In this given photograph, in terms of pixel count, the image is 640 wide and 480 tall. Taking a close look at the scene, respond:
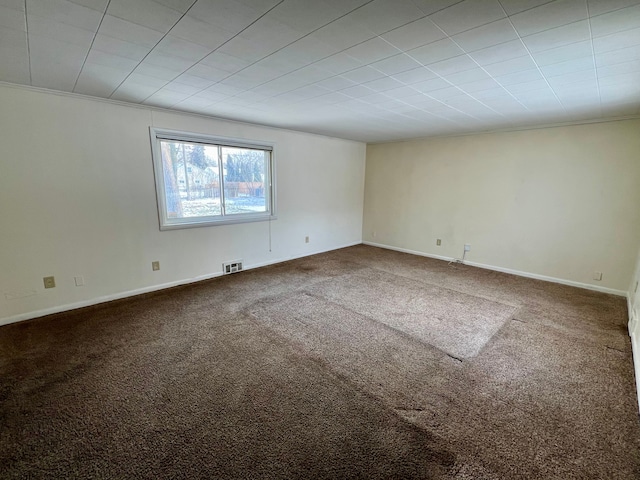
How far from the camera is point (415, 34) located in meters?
1.56

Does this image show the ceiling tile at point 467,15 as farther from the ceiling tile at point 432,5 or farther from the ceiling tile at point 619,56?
the ceiling tile at point 619,56

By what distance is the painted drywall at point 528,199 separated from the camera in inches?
140

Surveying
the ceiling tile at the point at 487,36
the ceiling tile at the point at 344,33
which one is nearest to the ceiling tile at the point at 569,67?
the ceiling tile at the point at 487,36

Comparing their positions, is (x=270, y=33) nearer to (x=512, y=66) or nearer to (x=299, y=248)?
(x=512, y=66)

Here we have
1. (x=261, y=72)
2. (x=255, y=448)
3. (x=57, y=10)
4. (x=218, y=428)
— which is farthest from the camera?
(x=261, y=72)

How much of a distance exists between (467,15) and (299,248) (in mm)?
4261

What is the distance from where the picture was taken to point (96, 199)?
10.0ft

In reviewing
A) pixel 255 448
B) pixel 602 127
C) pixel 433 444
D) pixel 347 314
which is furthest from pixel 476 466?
pixel 602 127

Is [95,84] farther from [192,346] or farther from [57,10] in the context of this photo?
[192,346]

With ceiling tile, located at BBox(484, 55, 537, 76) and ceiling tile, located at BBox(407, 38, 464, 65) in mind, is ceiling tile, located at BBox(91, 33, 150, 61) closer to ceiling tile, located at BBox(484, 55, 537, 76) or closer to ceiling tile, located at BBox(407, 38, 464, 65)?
ceiling tile, located at BBox(407, 38, 464, 65)

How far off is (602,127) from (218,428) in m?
5.27

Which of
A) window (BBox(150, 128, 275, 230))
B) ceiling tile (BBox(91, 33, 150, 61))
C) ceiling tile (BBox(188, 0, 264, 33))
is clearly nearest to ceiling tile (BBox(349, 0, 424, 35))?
ceiling tile (BBox(188, 0, 264, 33))

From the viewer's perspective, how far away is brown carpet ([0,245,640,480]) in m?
1.43

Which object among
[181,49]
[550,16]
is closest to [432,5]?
[550,16]
